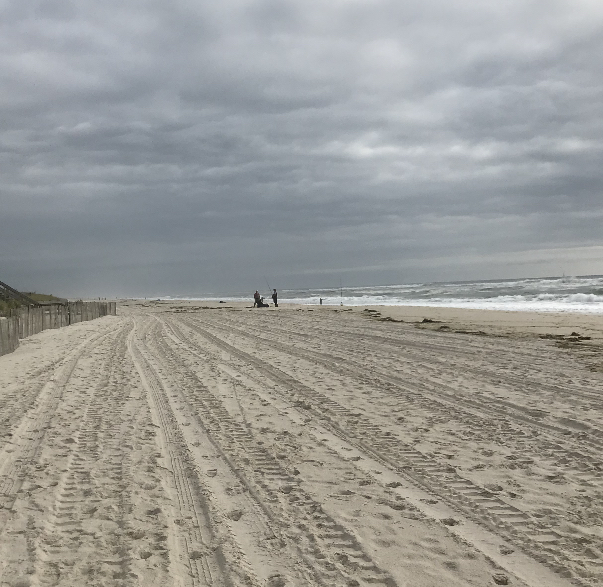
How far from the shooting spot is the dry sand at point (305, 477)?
2.92 m

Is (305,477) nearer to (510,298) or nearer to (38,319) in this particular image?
(38,319)

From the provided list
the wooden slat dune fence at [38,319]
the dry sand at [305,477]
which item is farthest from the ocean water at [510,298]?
the wooden slat dune fence at [38,319]

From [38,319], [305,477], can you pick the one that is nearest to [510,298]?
[38,319]

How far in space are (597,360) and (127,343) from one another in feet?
35.2

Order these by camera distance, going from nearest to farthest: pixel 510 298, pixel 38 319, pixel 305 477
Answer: pixel 305 477
pixel 38 319
pixel 510 298

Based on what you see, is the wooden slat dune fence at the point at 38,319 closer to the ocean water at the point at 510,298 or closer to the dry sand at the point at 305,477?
the dry sand at the point at 305,477

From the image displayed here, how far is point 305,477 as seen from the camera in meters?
4.19

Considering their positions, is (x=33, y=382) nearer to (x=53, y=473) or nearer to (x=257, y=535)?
(x=53, y=473)

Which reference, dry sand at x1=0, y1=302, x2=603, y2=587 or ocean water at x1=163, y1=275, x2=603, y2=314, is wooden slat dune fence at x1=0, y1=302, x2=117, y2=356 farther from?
ocean water at x1=163, y1=275, x2=603, y2=314

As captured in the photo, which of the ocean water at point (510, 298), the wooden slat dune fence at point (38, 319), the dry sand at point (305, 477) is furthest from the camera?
the ocean water at point (510, 298)

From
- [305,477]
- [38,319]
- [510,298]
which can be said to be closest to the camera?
[305,477]

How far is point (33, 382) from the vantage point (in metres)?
8.31

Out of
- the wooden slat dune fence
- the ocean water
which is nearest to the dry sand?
the wooden slat dune fence

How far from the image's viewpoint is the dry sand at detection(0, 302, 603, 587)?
2920 mm
